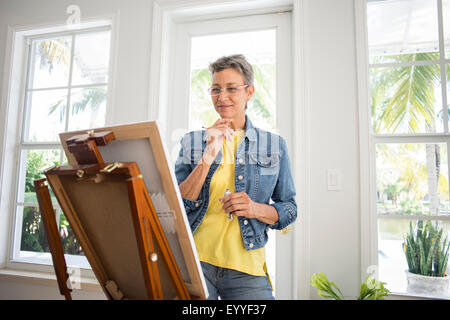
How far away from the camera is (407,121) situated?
5.70 feet

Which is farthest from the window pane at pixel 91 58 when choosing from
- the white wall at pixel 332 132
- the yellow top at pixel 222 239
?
the yellow top at pixel 222 239

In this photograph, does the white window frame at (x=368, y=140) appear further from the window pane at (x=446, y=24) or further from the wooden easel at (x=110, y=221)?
the wooden easel at (x=110, y=221)

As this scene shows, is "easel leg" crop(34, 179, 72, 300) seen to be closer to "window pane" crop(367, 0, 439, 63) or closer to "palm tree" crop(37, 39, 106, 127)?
"palm tree" crop(37, 39, 106, 127)

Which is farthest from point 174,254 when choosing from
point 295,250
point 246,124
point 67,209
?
point 295,250

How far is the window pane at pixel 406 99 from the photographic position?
1709mm

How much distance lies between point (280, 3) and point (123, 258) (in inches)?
76.6

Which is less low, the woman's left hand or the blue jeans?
the woman's left hand

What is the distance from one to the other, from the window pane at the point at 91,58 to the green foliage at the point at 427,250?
Answer: 8.26ft

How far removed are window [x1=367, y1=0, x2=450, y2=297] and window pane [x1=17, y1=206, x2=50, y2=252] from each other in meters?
2.64

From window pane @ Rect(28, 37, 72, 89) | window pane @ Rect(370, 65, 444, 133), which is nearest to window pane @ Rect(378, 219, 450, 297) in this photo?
window pane @ Rect(370, 65, 444, 133)

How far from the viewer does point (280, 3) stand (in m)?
1.93

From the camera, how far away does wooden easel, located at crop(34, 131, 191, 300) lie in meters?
0.62

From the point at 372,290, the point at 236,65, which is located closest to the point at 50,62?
the point at 236,65

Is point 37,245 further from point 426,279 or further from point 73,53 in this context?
point 426,279
